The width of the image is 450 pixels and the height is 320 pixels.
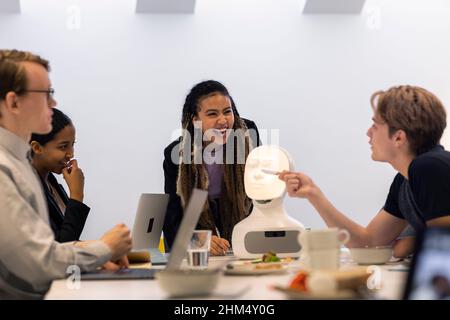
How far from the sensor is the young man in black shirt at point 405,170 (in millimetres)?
2441

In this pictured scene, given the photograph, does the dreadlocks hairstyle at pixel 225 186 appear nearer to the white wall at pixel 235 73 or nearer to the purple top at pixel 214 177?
the purple top at pixel 214 177

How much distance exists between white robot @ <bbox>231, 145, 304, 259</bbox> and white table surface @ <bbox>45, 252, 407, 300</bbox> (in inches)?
30.8

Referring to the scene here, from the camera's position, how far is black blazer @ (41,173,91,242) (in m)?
3.14

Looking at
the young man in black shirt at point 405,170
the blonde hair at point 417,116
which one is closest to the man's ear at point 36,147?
the young man in black shirt at point 405,170

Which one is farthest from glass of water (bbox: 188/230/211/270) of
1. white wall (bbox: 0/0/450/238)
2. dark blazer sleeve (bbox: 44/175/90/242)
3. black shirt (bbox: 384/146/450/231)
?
white wall (bbox: 0/0/450/238)

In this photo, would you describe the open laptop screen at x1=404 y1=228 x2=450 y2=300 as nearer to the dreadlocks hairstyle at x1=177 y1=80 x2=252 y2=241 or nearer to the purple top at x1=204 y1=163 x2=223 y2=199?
the dreadlocks hairstyle at x1=177 y1=80 x2=252 y2=241

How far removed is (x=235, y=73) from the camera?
6.20m

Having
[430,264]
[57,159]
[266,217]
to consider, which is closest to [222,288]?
[430,264]

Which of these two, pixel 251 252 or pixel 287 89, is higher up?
pixel 287 89
